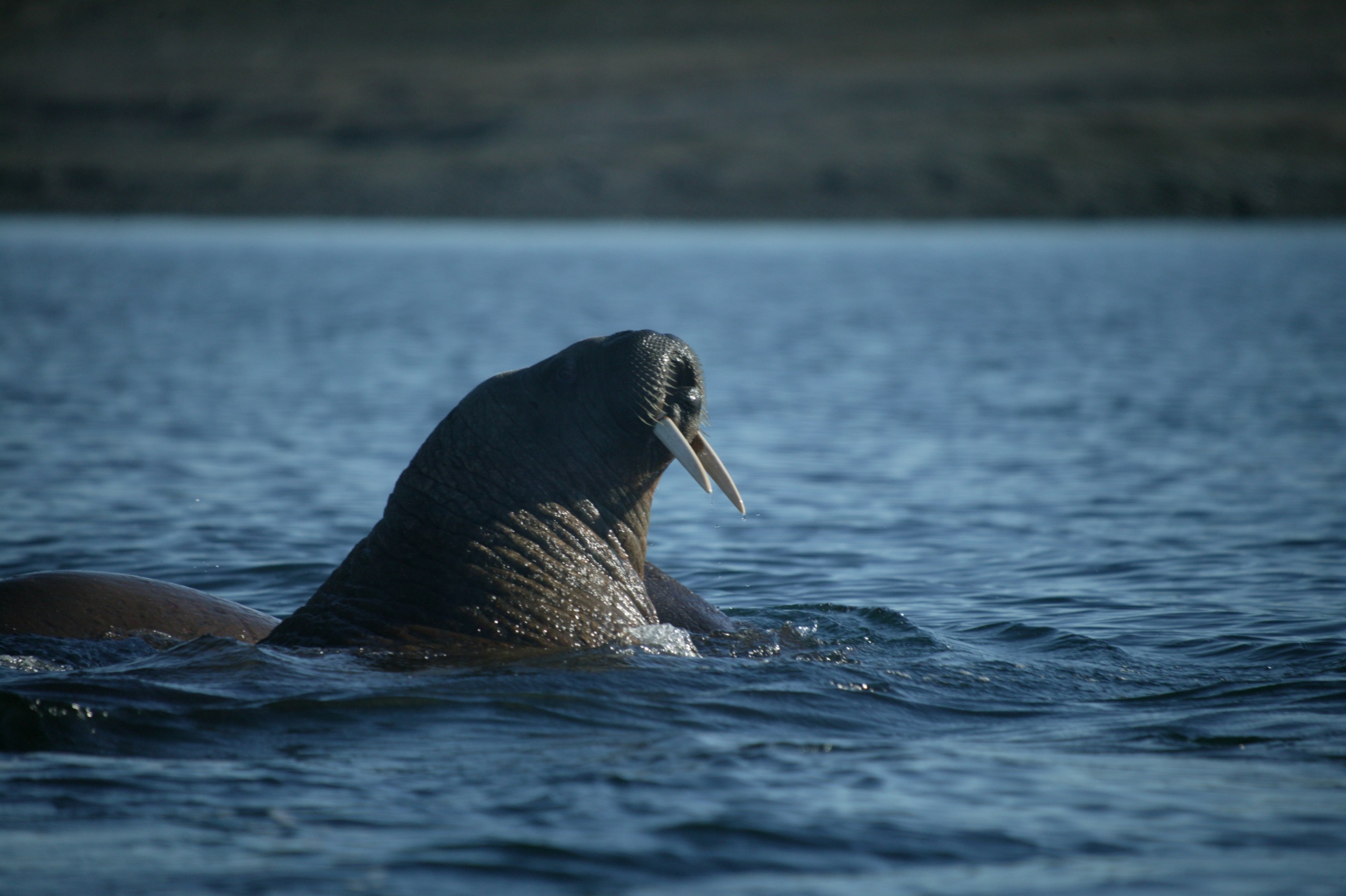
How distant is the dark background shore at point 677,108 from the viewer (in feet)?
267

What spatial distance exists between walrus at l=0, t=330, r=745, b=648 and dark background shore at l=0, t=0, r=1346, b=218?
237 ft

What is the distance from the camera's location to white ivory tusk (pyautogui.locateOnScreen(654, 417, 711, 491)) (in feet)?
23.2

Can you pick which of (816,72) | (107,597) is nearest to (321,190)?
(816,72)

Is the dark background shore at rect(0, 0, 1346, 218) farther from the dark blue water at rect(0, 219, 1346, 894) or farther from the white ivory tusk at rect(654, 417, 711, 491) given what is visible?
the white ivory tusk at rect(654, 417, 711, 491)

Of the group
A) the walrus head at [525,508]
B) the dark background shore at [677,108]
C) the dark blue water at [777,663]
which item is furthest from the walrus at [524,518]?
the dark background shore at [677,108]

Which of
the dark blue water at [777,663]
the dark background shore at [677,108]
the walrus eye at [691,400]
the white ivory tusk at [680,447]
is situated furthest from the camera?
the dark background shore at [677,108]

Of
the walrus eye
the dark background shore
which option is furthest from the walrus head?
the dark background shore

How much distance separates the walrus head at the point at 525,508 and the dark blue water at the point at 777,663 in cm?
30

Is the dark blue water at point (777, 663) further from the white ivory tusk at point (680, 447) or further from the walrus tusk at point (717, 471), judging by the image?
the white ivory tusk at point (680, 447)

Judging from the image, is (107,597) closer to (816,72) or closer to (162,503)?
(162,503)

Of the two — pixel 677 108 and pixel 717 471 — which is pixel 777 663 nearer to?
pixel 717 471

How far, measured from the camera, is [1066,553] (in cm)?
1194

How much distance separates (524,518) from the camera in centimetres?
729

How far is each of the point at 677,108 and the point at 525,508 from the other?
9896cm
